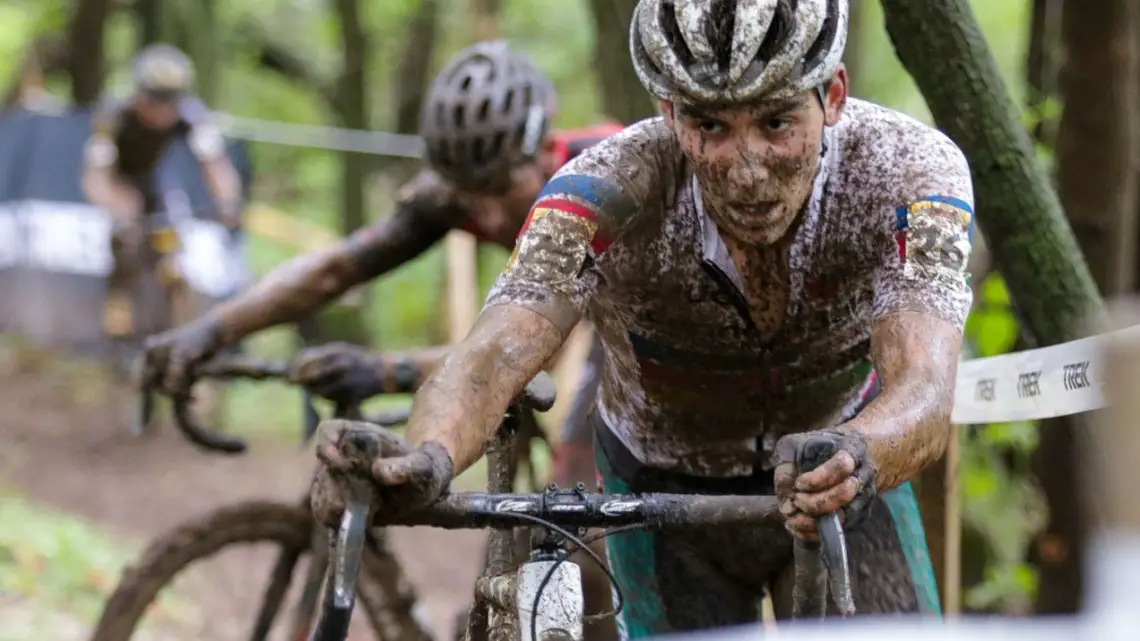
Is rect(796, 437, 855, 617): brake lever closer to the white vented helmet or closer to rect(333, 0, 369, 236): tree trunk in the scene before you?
the white vented helmet

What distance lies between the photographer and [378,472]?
91.4 inches

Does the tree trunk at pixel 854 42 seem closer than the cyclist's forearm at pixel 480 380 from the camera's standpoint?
No

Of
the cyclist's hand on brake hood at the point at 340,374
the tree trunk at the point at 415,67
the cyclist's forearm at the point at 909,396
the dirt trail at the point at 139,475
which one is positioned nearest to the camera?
the cyclist's forearm at the point at 909,396

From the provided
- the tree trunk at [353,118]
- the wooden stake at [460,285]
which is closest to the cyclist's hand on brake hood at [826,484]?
the wooden stake at [460,285]

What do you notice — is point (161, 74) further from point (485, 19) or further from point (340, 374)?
point (340, 374)

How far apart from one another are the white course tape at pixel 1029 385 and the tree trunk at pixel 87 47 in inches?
568

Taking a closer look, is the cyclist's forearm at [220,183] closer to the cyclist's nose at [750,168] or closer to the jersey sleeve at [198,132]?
the jersey sleeve at [198,132]

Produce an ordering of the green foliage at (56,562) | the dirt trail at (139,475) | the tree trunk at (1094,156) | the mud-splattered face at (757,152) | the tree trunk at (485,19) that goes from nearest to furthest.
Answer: the mud-splattered face at (757,152), the tree trunk at (1094,156), the green foliage at (56,562), the dirt trail at (139,475), the tree trunk at (485,19)

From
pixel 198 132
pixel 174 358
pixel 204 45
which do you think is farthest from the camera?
pixel 204 45

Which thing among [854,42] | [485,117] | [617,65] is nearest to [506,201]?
[485,117]

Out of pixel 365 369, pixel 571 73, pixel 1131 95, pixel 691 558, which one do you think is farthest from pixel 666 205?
pixel 571 73

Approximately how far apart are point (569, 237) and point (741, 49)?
19.5 inches

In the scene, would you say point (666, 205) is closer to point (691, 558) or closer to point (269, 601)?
point (691, 558)

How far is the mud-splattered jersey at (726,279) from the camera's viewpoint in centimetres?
290
